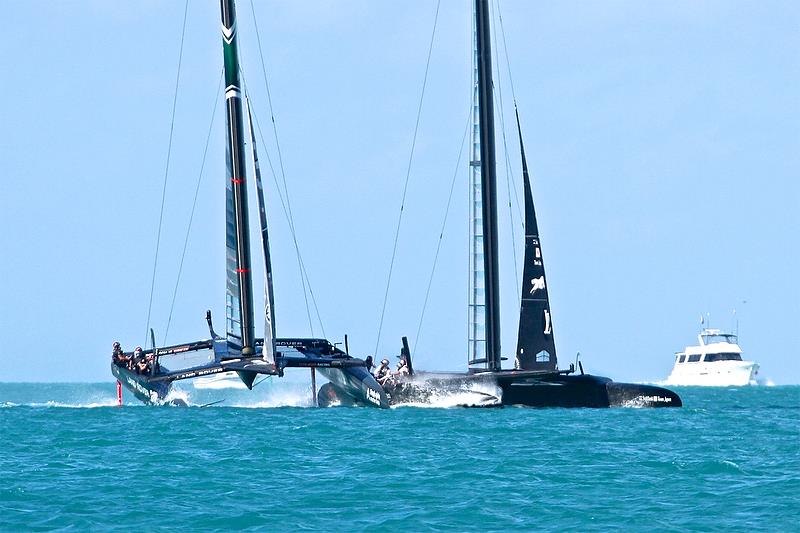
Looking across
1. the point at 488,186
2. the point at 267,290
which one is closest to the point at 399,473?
A: the point at 267,290

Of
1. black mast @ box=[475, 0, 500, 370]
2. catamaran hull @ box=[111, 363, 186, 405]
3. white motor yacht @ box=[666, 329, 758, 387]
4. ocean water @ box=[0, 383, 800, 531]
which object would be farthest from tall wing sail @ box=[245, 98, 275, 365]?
white motor yacht @ box=[666, 329, 758, 387]

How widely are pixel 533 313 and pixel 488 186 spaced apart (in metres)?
4.18

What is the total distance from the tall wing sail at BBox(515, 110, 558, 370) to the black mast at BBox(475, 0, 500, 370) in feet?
3.23

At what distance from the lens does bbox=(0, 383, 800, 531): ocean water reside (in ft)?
67.2

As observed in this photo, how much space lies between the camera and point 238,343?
44.4m

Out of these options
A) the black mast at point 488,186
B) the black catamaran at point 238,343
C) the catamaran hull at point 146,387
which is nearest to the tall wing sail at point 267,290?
the black catamaran at point 238,343

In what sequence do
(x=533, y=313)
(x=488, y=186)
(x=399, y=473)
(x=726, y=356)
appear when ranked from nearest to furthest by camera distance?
(x=399, y=473) → (x=533, y=313) → (x=488, y=186) → (x=726, y=356)

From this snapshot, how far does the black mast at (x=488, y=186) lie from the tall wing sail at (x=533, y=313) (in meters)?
0.98

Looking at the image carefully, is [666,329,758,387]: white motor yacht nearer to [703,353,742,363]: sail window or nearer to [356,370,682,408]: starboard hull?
[703,353,742,363]: sail window

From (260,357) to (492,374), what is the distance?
681 cm

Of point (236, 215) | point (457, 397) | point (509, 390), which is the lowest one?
point (457, 397)

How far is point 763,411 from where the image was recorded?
163 feet

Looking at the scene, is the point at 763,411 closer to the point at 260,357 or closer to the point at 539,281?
the point at 539,281

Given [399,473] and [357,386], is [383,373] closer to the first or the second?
[357,386]
